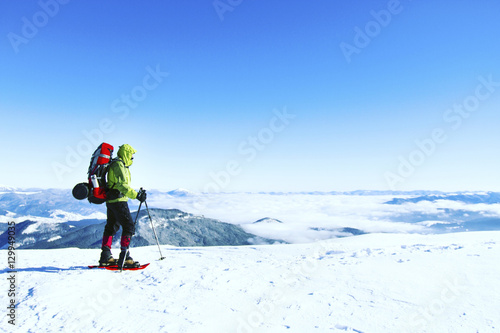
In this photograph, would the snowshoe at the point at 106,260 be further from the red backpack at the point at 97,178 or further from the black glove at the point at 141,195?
the black glove at the point at 141,195

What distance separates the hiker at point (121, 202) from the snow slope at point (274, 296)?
2.36 ft

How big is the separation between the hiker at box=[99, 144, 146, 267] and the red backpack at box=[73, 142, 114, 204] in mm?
156

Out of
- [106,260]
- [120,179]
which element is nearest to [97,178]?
[120,179]

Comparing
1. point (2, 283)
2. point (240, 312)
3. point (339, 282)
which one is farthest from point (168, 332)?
point (2, 283)

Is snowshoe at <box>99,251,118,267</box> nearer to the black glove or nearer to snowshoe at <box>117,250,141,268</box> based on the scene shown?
snowshoe at <box>117,250,141,268</box>

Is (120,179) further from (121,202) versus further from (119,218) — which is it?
(119,218)

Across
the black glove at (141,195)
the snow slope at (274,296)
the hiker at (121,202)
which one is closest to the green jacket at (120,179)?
the hiker at (121,202)

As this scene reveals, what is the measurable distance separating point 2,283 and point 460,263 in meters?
10.5

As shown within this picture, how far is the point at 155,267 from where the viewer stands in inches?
282

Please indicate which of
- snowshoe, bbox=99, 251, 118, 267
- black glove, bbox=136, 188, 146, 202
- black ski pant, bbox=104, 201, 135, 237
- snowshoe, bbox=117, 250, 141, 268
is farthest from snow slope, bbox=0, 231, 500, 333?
black glove, bbox=136, 188, 146, 202

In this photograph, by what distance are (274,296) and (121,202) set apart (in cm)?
486

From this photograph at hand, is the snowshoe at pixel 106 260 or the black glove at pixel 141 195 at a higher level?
the black glove at pixel 141 195

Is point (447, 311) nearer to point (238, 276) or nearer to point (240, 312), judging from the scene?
point (240, 312)

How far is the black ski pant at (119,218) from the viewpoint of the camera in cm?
708
